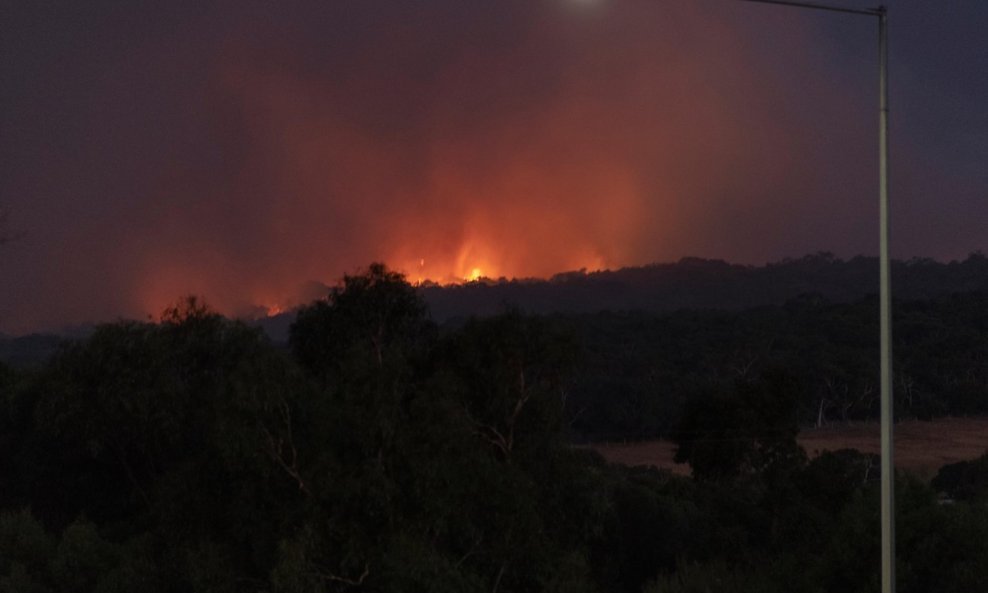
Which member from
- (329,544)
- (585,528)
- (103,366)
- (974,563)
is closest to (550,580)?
(585,528)

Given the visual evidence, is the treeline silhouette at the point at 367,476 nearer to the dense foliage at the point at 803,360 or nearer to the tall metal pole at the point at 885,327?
the tall metal pole at the point at 885,327

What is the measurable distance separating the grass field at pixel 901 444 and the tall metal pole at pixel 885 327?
43.1 meters

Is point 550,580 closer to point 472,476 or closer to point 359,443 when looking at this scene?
point 472,476

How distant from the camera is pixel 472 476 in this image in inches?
741

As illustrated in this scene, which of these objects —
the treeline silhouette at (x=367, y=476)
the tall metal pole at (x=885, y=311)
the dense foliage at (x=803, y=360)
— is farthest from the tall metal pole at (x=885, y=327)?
the dense foliage at (x=803, y=360)

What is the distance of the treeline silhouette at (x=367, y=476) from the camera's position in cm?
1819

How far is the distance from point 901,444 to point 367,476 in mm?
55753

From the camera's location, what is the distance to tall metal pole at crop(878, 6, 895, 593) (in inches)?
472

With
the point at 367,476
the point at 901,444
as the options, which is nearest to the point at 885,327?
the point at 367,476

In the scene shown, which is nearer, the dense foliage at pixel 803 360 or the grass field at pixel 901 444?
the grass field at pixel 901 444

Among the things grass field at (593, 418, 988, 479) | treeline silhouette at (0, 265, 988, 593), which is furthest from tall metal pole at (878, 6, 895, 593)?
grass field at (593, 418, 988, 479)

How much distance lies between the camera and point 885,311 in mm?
12477

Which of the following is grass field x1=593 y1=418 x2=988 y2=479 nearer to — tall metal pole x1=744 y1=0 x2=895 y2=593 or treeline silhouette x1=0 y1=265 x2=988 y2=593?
treeline silhouette x1=0 y1=265 x2=988 y2=593

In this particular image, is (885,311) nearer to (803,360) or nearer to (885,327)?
(885,327)
